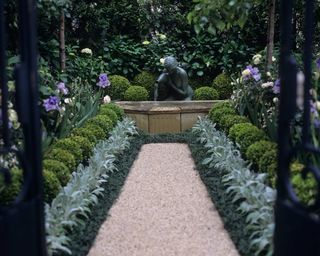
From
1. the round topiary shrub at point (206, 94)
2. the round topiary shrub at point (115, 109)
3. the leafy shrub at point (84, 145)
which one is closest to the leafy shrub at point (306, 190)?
the leafy shrub at point (84, 145)

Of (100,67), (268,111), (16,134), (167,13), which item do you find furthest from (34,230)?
(167,13)

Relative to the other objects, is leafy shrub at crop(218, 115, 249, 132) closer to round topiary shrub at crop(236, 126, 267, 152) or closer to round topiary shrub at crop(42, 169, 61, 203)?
round topiary shrub at crop(236, 126, 267, 152)

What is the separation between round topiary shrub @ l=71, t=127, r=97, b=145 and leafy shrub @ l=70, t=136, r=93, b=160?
0.19m

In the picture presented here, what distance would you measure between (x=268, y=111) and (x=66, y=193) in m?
2.33

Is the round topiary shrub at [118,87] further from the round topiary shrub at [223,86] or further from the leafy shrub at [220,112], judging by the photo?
the leafy shrub at [220,112]

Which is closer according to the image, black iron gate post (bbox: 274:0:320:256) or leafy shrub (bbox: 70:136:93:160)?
black iron gate post (bbox: 274:0:320:256)

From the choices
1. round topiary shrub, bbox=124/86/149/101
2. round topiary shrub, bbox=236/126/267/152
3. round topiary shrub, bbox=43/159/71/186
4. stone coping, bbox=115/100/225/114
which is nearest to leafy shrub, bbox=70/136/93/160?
round topiary shrub, bbox=43/159/71/186

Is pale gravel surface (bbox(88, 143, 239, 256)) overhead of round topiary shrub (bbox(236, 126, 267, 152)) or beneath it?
beneath

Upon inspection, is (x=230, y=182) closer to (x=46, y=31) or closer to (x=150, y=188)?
(x=150, y=188)

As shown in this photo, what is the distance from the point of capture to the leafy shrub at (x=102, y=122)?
16.9 ft

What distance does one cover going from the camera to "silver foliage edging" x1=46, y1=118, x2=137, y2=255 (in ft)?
8.25

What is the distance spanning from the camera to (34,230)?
186 cm

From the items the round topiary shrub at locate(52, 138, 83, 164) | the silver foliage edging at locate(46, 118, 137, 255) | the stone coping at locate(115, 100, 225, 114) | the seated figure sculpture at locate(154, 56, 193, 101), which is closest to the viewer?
the silver foliage edging at locate(46, 118, 137, 255)

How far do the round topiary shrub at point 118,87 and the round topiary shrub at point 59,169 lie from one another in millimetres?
4459
